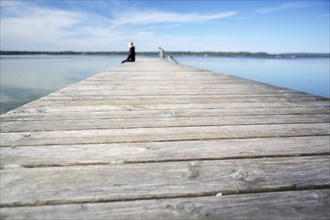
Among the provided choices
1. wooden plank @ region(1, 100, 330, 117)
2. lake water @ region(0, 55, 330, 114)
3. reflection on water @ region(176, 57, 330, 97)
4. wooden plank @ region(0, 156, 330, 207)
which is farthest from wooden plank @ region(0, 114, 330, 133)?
reflection on water @ region(176, 57, 330, 97)

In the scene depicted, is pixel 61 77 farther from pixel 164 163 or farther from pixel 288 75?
pixel 288 75

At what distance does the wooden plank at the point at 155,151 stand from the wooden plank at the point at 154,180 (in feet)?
0.21

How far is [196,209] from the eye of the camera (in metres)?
0.94

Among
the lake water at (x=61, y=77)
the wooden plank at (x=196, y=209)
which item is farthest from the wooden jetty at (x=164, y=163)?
the lake water at (x=61, y=77)

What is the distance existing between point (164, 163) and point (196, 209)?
0.40 metres

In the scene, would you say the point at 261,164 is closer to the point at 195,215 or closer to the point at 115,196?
the point at 195,215

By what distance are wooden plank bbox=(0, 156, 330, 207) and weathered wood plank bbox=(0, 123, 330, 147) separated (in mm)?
361

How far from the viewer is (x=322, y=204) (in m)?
0.97

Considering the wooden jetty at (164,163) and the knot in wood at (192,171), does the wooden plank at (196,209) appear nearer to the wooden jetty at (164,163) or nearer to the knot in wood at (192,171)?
the wooden jetty at (164,163)

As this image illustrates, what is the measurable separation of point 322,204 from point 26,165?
1321mm

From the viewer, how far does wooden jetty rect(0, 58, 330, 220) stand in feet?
3.10

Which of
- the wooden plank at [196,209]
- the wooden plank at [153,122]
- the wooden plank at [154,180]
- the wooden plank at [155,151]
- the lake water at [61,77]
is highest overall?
the lake water at [61,77]

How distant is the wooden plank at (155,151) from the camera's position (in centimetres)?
131

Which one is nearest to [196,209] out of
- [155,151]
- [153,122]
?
[155,151]
